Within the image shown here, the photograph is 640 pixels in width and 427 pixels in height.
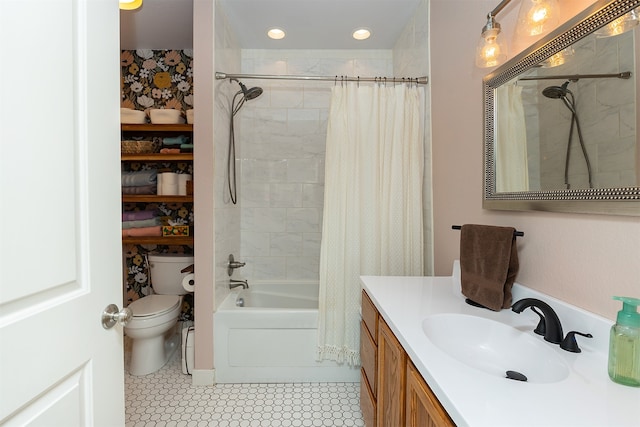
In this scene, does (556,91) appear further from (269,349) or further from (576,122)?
(269,349)

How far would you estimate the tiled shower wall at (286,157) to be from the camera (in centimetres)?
272

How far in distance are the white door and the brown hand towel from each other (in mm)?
1267

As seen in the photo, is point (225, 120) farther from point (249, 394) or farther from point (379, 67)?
point (249, 394)

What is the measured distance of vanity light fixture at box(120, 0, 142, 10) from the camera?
1910mm

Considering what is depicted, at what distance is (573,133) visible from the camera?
975 millimetres

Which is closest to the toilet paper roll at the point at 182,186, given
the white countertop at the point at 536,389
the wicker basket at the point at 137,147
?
the wicker basket at the point at 137,147

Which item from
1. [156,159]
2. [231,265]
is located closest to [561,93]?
[231,265]

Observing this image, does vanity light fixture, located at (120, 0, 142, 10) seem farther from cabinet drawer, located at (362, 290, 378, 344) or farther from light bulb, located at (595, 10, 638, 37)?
light bulb, located at (595, 10, 638, 37)

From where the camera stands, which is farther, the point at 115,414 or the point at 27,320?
the point at 115,414

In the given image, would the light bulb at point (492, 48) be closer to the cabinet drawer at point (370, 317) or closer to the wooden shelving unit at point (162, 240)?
the cabinet drawer at point (370, 317)

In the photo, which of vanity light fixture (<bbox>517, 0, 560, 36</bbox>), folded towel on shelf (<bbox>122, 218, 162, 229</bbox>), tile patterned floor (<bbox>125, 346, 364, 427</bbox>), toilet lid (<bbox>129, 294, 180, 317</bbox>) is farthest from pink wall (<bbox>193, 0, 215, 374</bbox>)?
vanity light fixture (<bbox>517, 0, 560, 36</bbox>)

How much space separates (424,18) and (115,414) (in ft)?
8.29

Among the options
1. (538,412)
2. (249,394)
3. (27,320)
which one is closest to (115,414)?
(27,320)

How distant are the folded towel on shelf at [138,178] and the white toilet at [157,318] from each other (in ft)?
2.05
